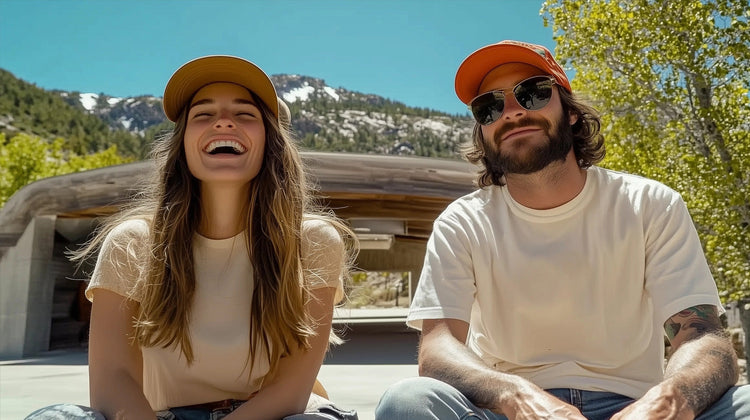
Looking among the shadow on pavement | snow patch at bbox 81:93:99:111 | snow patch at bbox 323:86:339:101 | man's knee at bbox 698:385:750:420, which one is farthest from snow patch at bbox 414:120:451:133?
man's knee at bbox 698:385:750:420

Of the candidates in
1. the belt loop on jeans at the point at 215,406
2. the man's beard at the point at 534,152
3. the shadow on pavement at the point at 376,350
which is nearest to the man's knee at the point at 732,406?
the man's beard at the point at 534,152

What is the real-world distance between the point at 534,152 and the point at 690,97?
6.25 m

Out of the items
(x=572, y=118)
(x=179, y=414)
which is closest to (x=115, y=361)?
(x=179, y=414)

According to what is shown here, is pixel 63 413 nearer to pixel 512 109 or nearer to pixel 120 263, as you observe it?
pixel 120 263

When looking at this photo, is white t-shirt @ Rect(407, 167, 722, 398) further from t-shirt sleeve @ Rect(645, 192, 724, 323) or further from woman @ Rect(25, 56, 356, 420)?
woman @ Rect(25, 56, 356, 420)

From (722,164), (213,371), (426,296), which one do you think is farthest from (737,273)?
(213,371)

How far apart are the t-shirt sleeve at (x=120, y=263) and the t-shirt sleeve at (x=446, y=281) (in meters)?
0.99

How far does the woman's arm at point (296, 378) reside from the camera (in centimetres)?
210

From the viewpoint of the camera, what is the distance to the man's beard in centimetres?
248

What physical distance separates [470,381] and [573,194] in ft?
2.84

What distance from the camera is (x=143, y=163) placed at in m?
9.95

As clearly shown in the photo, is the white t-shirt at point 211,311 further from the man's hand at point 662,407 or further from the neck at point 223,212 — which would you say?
the man's hand at point 662,407

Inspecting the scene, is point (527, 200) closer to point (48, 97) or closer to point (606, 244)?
point (606, 244)

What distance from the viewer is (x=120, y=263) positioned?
2.30 m
